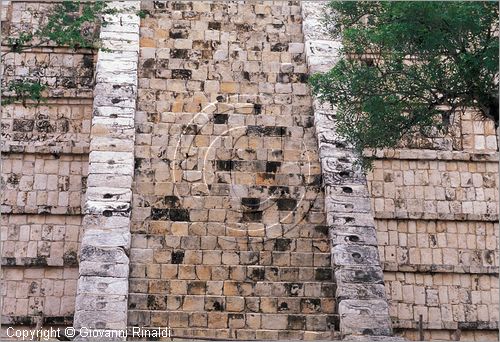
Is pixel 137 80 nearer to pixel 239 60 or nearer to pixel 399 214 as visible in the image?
pixel 239 60

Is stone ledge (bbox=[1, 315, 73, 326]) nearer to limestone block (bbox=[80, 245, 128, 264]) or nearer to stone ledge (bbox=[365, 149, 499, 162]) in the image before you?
limestone block (bbox=[80, 245, 128, 264])

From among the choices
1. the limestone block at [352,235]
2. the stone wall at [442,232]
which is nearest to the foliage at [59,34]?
the limestone block at [352,235]

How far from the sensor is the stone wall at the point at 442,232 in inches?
580

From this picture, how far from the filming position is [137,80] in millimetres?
14797

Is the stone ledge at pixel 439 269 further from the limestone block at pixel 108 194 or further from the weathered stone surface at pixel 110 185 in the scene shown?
the weathered stone surface at pixel 110 185

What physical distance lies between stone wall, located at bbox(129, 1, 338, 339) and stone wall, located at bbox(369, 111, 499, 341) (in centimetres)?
200

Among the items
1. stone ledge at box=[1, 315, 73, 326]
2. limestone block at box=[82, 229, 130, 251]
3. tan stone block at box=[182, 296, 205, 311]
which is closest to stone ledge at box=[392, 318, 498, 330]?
tan stone block at box=[182, 296, 205, 311]

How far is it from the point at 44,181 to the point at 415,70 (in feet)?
21.2

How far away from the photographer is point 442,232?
1516cm

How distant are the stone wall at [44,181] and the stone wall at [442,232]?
489 centimetres

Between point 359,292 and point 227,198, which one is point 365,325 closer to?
point 359,292

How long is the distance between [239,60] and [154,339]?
5.52 metres

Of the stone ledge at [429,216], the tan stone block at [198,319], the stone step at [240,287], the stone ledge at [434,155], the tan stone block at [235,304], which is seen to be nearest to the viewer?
the tan stone block at [198,319]

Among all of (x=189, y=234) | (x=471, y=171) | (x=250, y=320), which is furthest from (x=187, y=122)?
(x=471, y=171)
